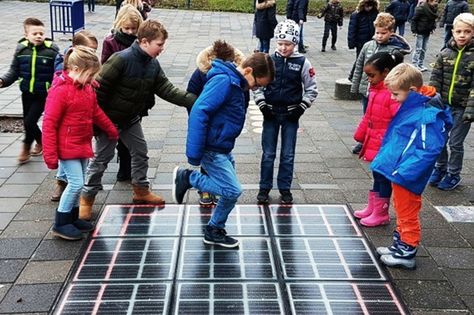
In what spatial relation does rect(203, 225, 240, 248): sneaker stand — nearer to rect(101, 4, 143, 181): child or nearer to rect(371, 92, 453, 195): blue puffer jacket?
rect(371, 92, 453, 195): blue puffer jacket

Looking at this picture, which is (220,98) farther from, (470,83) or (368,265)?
(470,83)

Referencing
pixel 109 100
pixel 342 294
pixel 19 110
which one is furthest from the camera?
pixel 19 110

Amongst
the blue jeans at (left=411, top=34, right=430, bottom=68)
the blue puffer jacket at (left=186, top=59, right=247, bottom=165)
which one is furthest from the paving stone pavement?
the blue jeans at (left=411, top=34, right=430, bottom=68)

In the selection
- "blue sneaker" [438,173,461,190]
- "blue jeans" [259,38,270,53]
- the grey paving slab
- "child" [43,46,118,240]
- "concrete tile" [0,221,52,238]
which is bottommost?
"concrete tile" [0,221,52,238]

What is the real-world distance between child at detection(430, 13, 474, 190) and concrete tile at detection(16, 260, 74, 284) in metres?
3.67

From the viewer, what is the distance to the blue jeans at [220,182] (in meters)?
4.22

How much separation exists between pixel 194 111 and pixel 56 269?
148cm

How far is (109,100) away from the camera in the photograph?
4.76 metres

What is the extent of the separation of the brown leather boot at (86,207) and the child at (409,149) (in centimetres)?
237

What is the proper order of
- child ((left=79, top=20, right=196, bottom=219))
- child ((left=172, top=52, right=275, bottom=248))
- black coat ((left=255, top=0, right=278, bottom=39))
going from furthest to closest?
black coat ((left=255, top=0, right=278, bottom=39)), child ((left=79, top=20, right=196, bottom=219)), child ((left=172, top=52, right=275, bottom=248))

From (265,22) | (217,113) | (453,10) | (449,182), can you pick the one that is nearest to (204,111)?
(217,113)

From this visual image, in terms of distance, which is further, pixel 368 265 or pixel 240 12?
pixel 240 12

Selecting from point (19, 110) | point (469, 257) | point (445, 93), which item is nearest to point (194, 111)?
point (469, 257)

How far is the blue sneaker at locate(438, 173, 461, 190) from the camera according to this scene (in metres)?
5.65
